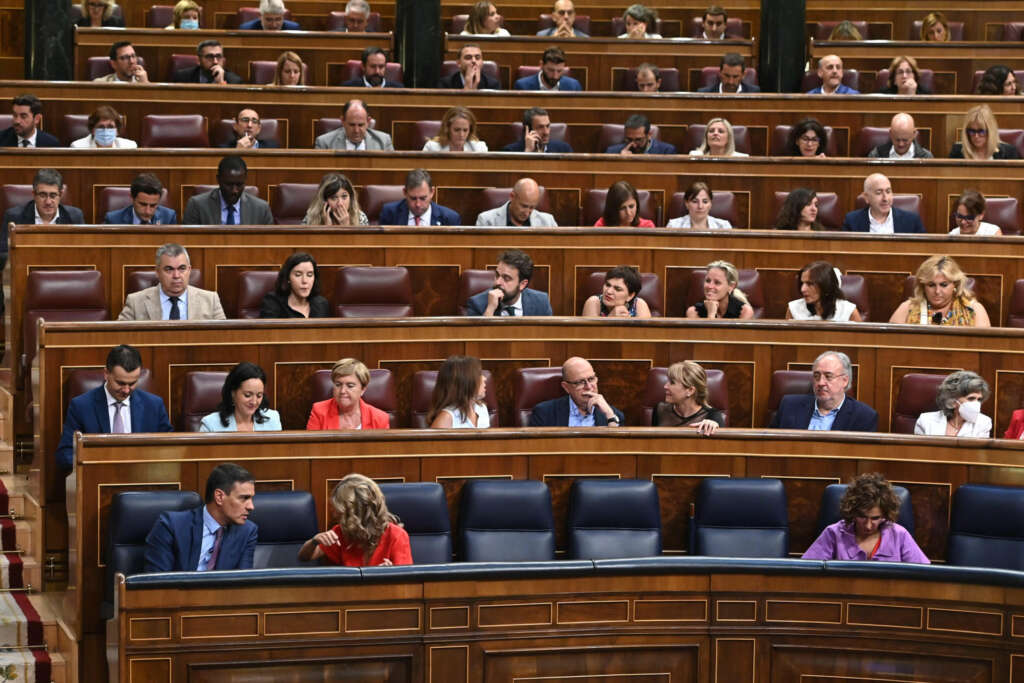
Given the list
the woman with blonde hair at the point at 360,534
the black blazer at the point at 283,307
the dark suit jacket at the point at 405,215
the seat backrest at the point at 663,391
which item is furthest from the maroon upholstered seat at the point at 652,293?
the woman with blonde hair at the point at 360,534

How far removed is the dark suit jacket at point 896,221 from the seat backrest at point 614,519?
6.49 feet

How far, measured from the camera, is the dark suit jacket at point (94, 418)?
4.18 meters

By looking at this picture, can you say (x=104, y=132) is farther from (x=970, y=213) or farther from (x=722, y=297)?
(x=970, y=213)

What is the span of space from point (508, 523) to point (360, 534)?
0.49m

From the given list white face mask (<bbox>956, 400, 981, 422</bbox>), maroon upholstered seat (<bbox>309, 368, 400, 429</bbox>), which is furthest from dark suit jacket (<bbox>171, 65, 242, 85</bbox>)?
white face mask (<bbox>956, 400, 981, 422</bbox>)

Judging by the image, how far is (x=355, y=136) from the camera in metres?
6.06

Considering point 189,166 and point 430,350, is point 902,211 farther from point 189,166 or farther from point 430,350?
point 189,166

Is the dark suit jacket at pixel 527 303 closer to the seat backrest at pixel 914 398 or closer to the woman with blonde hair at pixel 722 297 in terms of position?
the woman with blonde hair at pixel 722 297

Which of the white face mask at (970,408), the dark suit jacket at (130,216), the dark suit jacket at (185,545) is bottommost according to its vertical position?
the dark suit jacket at (185,545)

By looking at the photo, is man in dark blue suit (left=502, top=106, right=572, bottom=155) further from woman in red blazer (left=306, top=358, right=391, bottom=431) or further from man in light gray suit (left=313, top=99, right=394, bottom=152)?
woman in red blazer (left=306, top=358, right=391, bottom=431)

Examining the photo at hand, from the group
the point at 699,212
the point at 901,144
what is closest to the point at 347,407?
the point at 699,212

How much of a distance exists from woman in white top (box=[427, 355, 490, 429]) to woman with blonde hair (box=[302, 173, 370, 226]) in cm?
118

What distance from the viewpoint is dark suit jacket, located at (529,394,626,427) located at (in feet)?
14.6

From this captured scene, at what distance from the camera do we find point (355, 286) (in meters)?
5.03
